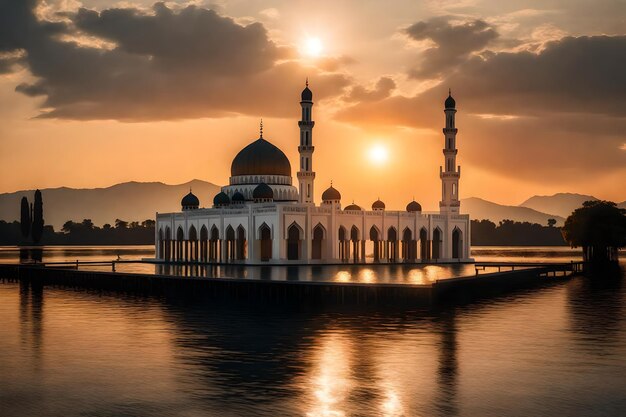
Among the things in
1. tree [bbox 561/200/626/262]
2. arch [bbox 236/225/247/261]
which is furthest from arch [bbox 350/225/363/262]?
tree [bbox 561/200/626/262]

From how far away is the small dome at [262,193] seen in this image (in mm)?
88019

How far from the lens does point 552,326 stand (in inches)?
1484

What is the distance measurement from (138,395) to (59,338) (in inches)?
518

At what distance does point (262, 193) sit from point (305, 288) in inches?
1575

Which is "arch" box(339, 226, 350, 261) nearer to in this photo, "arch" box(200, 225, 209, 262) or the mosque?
the mosque

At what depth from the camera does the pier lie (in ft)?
155

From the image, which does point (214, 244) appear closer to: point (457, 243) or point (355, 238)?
point (355, 238)

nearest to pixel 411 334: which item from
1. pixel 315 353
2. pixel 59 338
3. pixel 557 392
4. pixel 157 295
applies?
pixel 315 353

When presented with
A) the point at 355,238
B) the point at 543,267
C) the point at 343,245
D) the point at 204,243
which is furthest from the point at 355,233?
the point at 543,267

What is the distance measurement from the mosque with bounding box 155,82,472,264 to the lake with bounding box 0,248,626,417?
121ft

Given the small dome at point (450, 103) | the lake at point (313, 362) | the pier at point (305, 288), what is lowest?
the lake at point (313, 362)

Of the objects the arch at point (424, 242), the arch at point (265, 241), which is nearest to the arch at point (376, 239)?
the arch at point (424, 242)

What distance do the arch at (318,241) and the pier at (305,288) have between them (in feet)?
75.2

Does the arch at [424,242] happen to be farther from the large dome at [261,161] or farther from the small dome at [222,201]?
the small dome at [222,201]
